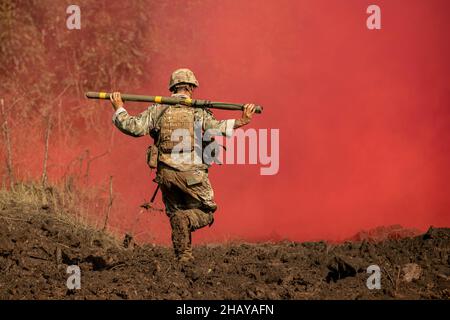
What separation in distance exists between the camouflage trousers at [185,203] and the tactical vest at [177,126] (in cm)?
28

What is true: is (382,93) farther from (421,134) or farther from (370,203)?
(370,203)

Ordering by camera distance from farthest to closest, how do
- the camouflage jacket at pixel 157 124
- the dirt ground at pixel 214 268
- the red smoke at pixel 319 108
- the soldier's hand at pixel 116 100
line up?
the red smoke at pixel 319 108 → the soldier's hand at pixel 116 100 → the camouflage jacket at pixel 157 124 → the dirt ground at pixel 214 268

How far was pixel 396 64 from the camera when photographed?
59.6 feet

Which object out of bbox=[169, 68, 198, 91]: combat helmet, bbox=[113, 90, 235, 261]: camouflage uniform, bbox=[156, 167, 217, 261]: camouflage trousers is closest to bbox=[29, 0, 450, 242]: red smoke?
bbox=[156, 167, 217, 261]: camouflage trousers

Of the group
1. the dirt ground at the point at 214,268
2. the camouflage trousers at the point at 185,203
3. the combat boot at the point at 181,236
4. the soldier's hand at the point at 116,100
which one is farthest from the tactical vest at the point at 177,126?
the dirt ground at the point at 214,268

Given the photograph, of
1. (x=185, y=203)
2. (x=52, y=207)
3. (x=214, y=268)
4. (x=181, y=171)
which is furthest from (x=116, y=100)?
(x=52, y=207)

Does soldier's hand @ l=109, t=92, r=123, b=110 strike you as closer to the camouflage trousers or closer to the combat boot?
the camouflage trousers

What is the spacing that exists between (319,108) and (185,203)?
9476mm

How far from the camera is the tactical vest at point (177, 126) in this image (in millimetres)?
9188

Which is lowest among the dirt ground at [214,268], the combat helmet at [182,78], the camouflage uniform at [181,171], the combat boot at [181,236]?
the dirt ground at [214,268]

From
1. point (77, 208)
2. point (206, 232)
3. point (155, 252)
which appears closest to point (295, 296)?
point (155, 252)

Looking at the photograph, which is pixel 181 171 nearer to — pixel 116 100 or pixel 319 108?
pixel 116 100

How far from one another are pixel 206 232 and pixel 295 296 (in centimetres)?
898

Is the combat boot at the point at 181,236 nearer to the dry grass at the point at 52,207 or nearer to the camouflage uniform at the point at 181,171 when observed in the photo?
the camouflage uniform at the point at 181,171
